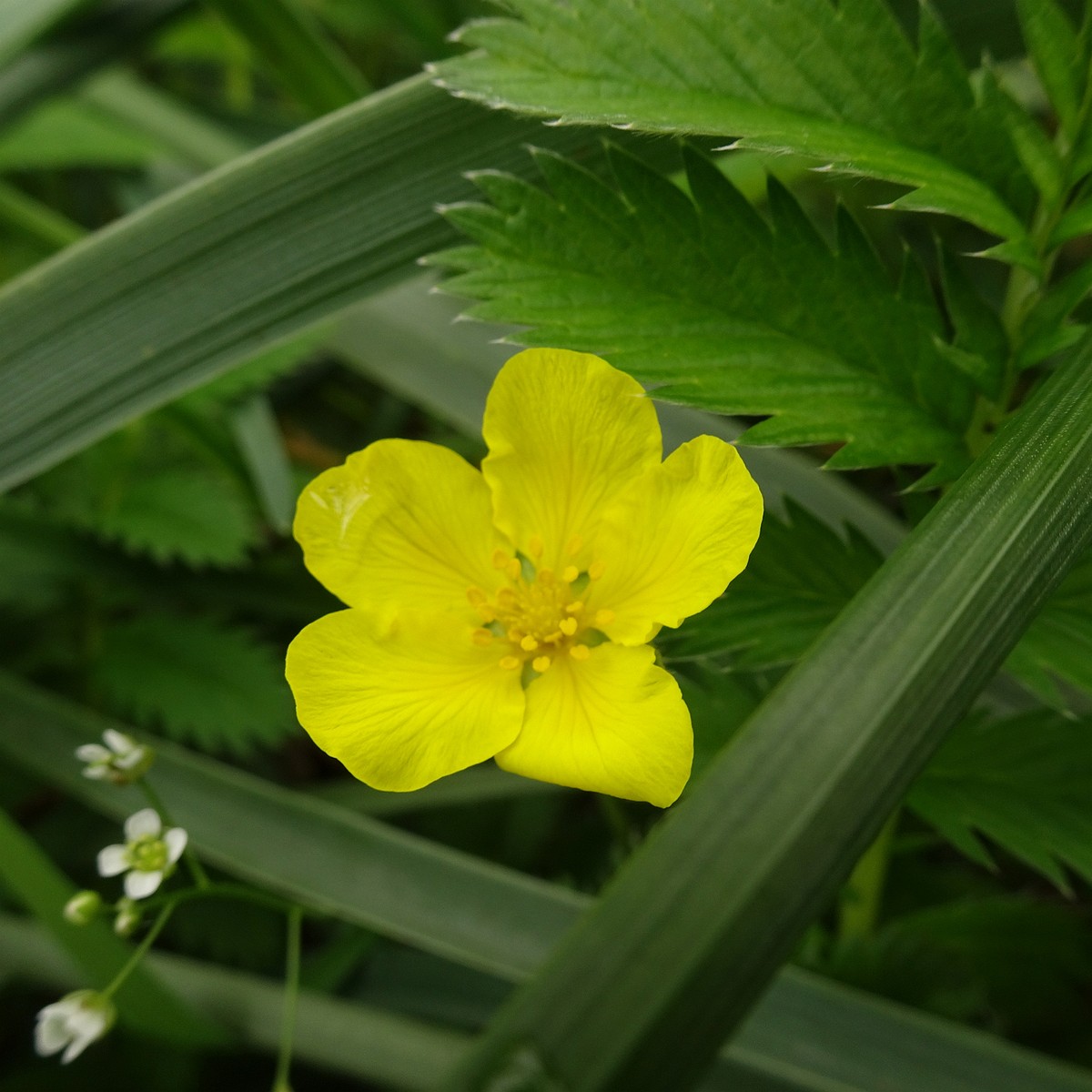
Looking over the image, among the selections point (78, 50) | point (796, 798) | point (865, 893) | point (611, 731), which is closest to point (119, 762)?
point (611, 731)

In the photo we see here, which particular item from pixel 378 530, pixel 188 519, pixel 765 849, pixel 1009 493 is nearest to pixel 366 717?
pixel 378 530

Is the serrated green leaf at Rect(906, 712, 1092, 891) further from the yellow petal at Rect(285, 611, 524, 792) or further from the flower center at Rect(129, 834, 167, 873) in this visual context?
the flower center at Rect(129, 834, 167, 873)

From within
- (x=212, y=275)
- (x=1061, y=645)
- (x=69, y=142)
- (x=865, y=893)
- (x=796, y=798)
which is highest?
(x=69, y=142)

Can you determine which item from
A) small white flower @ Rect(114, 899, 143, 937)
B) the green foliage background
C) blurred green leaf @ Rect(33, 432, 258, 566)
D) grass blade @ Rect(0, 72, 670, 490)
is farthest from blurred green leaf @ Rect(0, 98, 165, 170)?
small white flower @ Rect(114, 899, 143, 937)

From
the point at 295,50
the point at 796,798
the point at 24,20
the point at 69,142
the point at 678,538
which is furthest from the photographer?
the point at 69,142

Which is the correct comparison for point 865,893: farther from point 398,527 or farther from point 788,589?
point 398,527

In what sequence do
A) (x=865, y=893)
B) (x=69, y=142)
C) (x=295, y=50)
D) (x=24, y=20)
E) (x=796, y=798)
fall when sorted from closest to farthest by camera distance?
(x=796, y=798)
(x=865, y=893)
(x=24, y=20)
(x=295, y=50)
(x=69, y=142)

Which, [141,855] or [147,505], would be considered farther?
[147,505]

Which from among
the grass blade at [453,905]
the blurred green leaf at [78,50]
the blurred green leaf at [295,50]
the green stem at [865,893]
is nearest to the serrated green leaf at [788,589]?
the green stem at [865,893]
